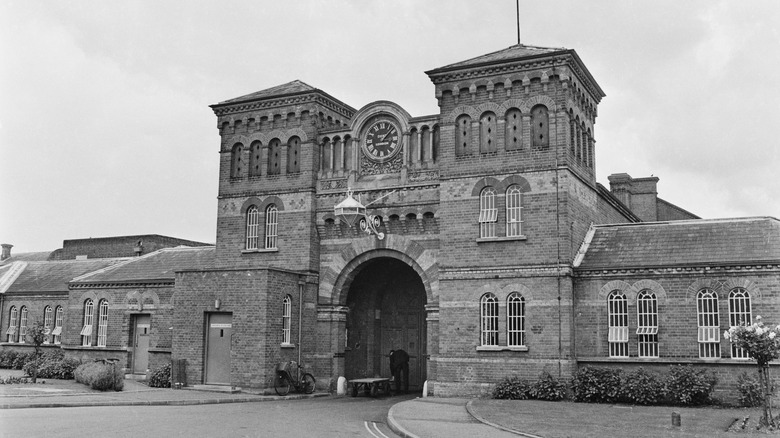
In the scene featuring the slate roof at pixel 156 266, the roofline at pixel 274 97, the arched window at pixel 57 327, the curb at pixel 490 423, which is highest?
the roofline at pixel 274 97

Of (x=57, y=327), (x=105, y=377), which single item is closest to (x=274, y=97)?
(x=105, y=377)

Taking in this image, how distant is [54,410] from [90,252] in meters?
42.5

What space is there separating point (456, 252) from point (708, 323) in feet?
26.6

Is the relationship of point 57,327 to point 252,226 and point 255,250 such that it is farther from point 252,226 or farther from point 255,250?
point 255,250

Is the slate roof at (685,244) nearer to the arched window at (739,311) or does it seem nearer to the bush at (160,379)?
the arched window at (739,311)

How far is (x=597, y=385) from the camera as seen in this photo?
2414cm

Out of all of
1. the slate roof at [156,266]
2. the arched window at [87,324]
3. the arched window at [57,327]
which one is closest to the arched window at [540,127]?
the slate roof at [156,266]

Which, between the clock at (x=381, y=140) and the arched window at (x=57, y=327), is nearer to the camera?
the clock at (x=381, y=140)

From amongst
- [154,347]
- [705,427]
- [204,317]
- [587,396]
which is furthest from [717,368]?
[154,347]

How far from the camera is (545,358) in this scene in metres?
25.3

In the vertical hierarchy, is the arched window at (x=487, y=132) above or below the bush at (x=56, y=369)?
above

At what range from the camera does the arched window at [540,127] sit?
26.5 meters

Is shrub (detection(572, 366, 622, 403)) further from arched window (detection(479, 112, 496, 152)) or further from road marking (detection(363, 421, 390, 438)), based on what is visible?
arched window (detection(479, 112, 496, 152))

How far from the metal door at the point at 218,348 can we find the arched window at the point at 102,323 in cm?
890
